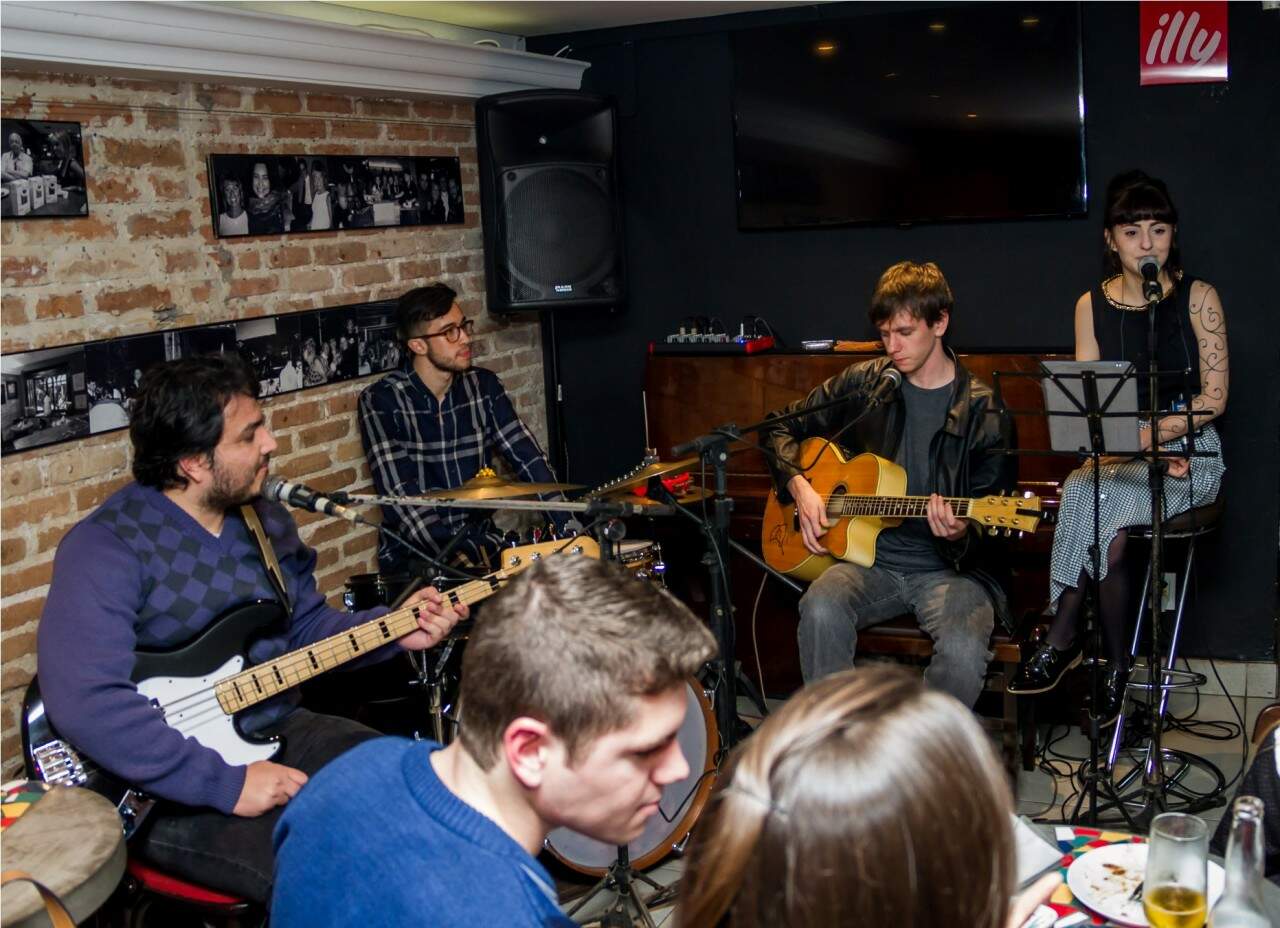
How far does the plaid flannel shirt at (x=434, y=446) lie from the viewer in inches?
164

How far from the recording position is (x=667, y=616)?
1.44 meters

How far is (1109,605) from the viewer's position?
12.8 feet

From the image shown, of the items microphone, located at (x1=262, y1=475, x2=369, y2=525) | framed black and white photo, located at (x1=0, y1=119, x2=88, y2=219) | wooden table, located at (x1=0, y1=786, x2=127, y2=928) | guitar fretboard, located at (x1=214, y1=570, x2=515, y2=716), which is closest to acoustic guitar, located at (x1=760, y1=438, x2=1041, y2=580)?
guitar fretboard, located at (x1=214, y1=570, x2=515, y2=716)

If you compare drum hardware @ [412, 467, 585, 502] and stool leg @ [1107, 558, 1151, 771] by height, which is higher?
drum hardware @ [412, 467, 585, 502]

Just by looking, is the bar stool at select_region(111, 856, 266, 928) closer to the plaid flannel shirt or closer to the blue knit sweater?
the blue knit sweater

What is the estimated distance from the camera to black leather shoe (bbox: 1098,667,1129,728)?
393 cm

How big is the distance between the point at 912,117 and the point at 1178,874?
3.56 m

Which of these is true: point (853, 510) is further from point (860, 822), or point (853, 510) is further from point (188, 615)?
point (860, 822)

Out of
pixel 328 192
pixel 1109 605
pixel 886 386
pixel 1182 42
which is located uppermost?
pixel 1182 42

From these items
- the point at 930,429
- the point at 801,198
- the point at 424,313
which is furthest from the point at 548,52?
the point at 930,429

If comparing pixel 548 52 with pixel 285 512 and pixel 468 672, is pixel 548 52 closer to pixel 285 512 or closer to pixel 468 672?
pixel 285 512

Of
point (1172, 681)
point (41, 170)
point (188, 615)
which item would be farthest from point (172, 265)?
point (1172, 681)

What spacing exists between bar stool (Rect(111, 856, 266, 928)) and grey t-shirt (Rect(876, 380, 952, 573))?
81.2 inches

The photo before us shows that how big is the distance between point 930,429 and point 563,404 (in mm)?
2070
